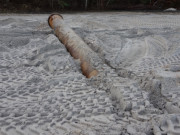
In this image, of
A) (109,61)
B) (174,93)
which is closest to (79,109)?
(174,93)

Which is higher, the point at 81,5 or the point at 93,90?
the point at 81,5

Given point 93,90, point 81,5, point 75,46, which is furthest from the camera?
point 81,5

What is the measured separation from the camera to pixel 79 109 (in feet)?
4.86

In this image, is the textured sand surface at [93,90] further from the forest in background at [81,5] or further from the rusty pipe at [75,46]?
the forest in background at [81,5]

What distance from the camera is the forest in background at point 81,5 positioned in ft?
25.3

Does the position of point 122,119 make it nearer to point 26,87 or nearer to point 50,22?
point 26,87

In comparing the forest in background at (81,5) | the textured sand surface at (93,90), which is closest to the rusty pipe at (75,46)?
the textured sand surface at (93,90)

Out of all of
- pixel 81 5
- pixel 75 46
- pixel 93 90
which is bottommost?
pixel 93 90

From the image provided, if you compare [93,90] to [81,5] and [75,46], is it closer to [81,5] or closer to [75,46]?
[75,46]

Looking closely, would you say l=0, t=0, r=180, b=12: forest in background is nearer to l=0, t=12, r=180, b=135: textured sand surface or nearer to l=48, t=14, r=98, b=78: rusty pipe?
l=48, t=14, r=98, b=78: rusty pipe

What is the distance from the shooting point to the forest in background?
7.72m

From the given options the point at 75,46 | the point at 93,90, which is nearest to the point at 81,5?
the point at 75,46

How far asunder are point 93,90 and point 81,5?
23.5ft

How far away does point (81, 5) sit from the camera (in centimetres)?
839
